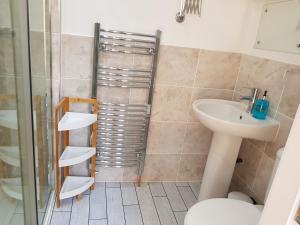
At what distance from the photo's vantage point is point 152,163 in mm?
2154

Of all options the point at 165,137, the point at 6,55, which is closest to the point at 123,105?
the point at 165,137

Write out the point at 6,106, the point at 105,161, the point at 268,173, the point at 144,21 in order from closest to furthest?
the point at 6,106 < the point at 268,173 < the point at 144,21 < the point at 105,161

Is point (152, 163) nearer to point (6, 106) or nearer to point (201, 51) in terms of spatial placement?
point (201, 51)

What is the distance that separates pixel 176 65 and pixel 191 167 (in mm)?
972

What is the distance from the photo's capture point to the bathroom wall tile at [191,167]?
2.22 meters

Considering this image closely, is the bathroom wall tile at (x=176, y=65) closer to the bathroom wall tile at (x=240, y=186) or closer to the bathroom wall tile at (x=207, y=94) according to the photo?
the bathroom wall tile at (x=207, y=94)

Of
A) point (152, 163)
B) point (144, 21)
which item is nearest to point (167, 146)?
point (152, 163)

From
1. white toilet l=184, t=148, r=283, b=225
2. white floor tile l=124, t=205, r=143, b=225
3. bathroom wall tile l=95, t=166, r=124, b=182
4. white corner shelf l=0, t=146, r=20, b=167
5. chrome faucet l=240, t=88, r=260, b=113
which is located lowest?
white floor tile l=124, t=205, r=143, b=225

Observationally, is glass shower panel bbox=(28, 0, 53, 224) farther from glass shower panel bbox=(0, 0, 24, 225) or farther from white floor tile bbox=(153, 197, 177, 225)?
white floor tile bbox=(153, 197, 177, 225)

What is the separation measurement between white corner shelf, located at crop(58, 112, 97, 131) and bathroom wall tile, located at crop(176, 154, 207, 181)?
928mm

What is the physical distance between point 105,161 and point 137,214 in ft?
1.61

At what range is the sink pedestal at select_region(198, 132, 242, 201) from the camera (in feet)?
5.53

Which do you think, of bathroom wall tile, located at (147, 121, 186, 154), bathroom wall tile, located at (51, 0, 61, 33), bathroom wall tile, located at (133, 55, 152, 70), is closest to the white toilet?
bathroom wall tile, located at (147, 121, 186, 154)

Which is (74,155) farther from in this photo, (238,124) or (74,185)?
(238,124)
